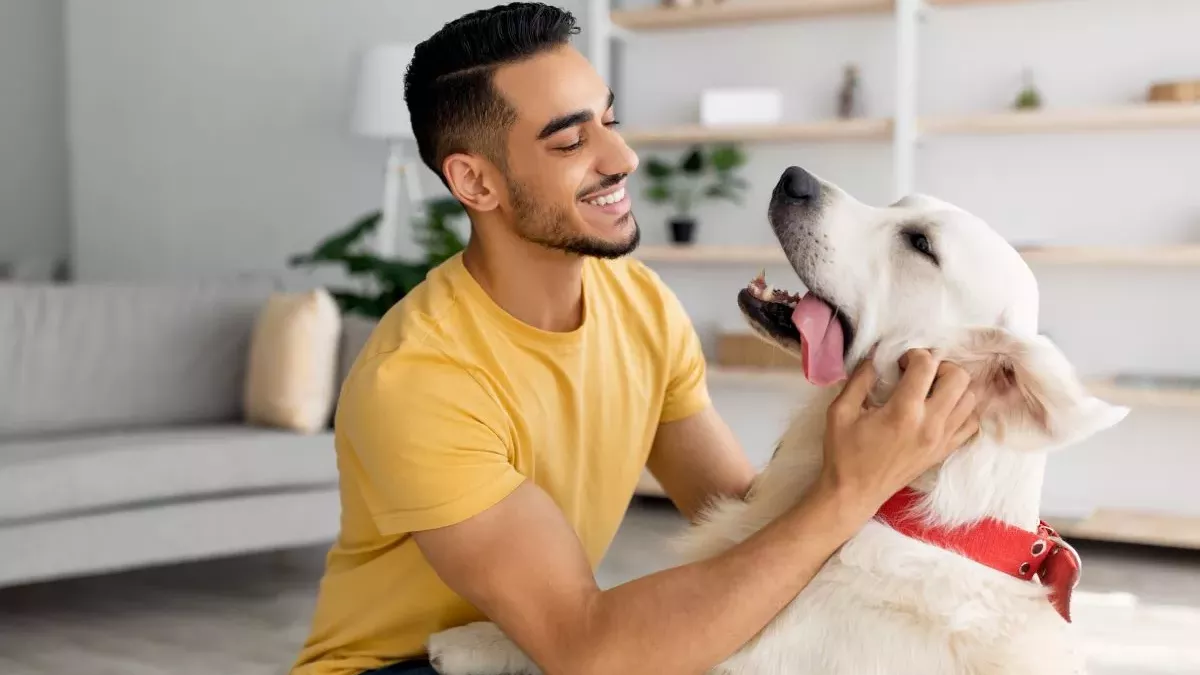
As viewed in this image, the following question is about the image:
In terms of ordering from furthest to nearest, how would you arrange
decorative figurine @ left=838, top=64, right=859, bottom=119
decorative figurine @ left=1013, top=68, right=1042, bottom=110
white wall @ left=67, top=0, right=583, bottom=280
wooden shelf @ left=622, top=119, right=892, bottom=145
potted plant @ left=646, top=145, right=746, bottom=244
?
1. white wall @ left=67, top=0, right=583, bottom=280
2. potted plant @ left=646, top=145, right=746, bottom=244
3. decorative figurine @ left=838, top=64, right=859, bottom=119
4. wooden shelf @ left=622, top=119, right=892, bottom=145
5. decorative figurine @ left=1013, top=68, right=1042, bottom=110

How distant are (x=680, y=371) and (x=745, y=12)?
2835 millimetres

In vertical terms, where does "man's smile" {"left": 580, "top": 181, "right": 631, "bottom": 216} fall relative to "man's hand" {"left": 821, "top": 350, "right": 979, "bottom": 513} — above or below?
above

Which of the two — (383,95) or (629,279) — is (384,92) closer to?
(383,95)

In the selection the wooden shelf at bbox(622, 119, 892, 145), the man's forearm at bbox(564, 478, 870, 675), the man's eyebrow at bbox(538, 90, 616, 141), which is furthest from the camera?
the wooden shelf at bbox(622, 119, 892, 145)

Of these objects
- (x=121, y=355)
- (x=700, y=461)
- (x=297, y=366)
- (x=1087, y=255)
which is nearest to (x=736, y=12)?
(x=1087, y=255)

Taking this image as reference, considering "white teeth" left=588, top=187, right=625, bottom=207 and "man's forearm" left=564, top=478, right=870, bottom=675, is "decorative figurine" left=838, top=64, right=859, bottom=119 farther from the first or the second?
"man's forearm" left=564, top=478, right=870, bottom=675

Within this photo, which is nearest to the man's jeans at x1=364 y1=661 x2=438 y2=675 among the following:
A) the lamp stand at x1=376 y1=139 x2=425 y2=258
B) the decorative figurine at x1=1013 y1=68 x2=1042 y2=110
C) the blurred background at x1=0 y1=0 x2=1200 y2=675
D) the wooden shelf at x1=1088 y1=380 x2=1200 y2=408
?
the blurred background at x1=0 y1=0 x2=1200 y2=675

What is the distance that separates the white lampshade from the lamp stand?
→ 29 cm

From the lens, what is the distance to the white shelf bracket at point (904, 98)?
378 centimetres

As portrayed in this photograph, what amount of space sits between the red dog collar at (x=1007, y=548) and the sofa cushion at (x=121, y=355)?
2.91m

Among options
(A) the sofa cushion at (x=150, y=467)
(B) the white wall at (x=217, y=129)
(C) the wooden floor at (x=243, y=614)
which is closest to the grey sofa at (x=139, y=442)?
(A) the sofa cushion at (x=150, y=467)

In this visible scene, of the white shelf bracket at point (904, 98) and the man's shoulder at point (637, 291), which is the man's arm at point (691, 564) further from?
the white shelf bracket at point (904, 98)

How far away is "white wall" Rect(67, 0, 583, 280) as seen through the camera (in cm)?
521

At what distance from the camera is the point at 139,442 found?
3.06 metres
